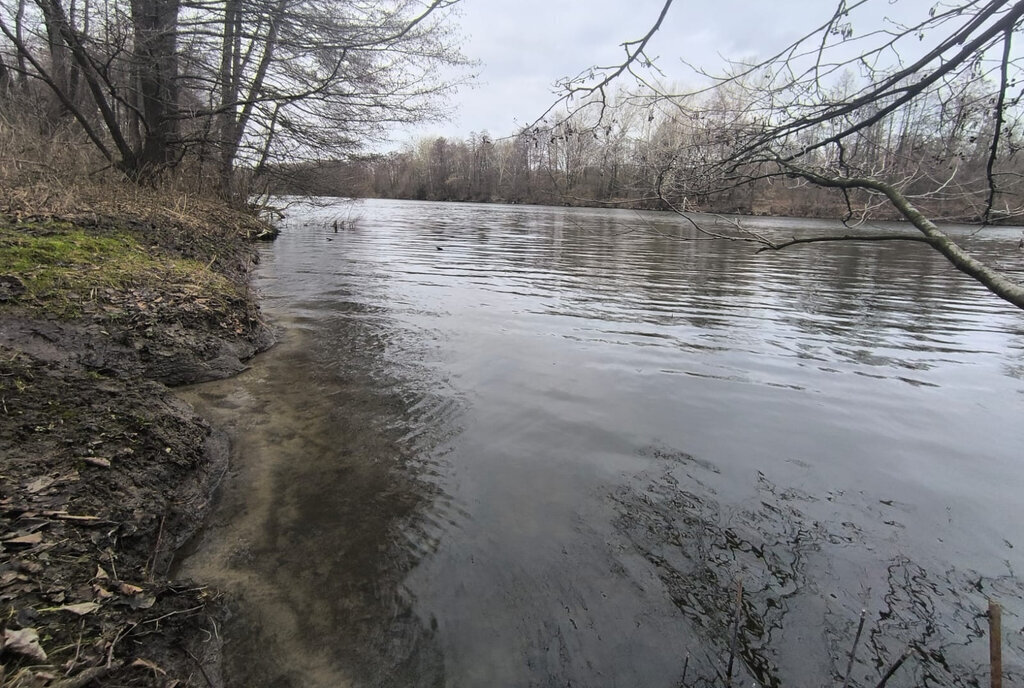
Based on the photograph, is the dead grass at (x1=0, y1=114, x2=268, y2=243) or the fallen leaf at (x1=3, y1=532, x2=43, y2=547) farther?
the dead grass at (x1=0, y1=114, x2=268, y2=243)

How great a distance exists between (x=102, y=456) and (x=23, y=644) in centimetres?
155

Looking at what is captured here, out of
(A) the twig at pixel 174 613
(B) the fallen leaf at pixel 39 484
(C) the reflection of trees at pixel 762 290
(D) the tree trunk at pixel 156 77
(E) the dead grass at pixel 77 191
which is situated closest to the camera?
(A) the twig at pixel 174 613

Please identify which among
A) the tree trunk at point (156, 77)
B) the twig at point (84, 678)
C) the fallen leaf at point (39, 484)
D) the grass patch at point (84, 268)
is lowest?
the twig at point (84, 678)

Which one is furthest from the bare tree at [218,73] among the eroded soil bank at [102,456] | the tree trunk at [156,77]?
the eroded soil bank at [102,456]

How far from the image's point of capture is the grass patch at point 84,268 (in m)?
5.28

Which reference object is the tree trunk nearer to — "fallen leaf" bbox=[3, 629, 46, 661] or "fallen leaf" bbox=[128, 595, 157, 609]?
Answer: "fallen leaf" bbox=[128, 595, 157, 609]

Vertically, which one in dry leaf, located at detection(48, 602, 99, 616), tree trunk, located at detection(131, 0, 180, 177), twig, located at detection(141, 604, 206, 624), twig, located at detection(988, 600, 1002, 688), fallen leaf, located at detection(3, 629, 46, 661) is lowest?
twig, located at detection(141, 604, 206, 624)

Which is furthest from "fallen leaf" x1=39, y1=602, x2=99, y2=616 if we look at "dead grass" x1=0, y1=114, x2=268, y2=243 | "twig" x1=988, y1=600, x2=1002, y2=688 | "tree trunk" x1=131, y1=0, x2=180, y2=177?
"tree trunk" x1=131, y1=0, x2=180, y2=177

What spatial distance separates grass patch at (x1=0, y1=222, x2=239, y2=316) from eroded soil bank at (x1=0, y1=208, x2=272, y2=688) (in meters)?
0.03

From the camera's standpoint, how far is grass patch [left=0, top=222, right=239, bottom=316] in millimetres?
5277

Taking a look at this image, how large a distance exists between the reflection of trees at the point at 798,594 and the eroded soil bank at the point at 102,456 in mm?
2432

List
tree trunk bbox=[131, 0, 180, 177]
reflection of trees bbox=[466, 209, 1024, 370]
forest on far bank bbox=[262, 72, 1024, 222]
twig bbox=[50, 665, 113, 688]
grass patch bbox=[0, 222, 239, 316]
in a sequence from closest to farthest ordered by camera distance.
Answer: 1. twig bbox=[50, 665, 113, 688]
2. forest on far bank bbox=[262, 72, 1024, 222]
3. grass patch bbox=[0, 222, 239, 316]
4. reflection of trees bbox=[466, 209, 1024, 370]
5. tree trunk bbox=[131, 0, 180, 177]

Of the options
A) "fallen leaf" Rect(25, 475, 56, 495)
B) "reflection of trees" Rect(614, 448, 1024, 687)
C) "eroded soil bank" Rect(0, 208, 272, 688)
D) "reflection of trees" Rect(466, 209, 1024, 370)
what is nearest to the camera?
→ "eroded soil bank" Rect(0, 208, 272, 688)

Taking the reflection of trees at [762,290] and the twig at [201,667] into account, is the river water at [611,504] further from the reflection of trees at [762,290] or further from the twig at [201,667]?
the reflection of trees at [762,290]
